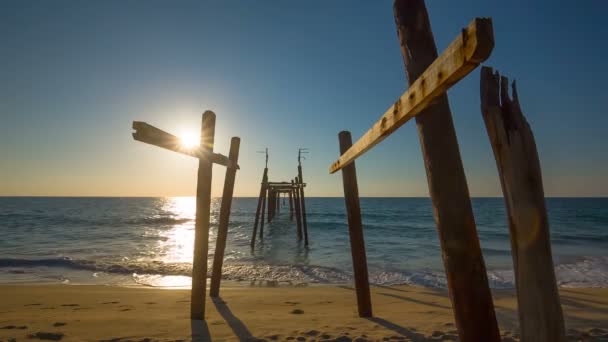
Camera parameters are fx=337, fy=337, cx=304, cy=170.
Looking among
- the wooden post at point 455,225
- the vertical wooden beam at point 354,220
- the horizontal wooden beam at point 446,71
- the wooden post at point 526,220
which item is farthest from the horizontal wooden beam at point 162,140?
the wooden post at point 526,220

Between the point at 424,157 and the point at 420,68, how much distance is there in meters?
0.59

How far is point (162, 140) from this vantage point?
3898mm

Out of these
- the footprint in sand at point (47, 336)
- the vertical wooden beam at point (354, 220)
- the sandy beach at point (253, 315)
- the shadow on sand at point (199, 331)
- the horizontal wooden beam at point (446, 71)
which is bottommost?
the sandy beach at point (253, 315)

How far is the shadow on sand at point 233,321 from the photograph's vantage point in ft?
14.1

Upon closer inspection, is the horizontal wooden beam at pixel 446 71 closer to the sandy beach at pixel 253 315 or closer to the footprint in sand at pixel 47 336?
the sandy beach at pixel 253 315

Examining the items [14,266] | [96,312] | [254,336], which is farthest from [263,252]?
[254,336]

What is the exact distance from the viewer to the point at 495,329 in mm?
1980

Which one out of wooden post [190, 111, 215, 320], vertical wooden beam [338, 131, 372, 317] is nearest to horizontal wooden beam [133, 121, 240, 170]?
wooden post [190, 111, 215, 320]

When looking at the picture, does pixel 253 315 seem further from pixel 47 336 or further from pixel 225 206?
pixel 47 336

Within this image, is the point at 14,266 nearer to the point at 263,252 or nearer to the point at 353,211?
the point at 263,252

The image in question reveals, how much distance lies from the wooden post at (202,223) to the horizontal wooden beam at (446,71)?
2977 millimetres

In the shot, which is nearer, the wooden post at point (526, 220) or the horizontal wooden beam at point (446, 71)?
the horizontal wooden beam at point (446, 71)

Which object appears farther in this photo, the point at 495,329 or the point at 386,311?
the point at 386,311

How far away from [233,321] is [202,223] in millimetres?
1525
